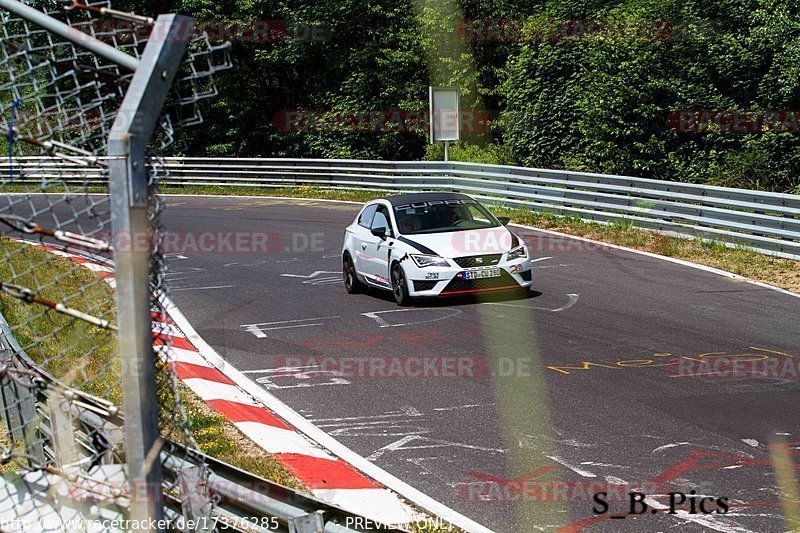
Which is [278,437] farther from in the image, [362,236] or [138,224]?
[362,236]

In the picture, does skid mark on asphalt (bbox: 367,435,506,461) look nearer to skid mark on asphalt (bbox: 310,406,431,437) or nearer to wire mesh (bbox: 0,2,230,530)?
skid mark on asphalt (bbox: 310,406,431,437)

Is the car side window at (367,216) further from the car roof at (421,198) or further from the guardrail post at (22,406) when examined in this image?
the guardrail post at (22,406)

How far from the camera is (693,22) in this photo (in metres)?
27.2

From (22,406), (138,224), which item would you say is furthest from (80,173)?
(22,406)

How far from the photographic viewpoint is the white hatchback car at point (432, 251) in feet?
46.0

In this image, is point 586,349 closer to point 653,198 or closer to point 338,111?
point 653,198

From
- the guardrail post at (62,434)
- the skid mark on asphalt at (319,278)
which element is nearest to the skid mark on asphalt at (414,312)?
the skid mark on asphalt at (319,278)

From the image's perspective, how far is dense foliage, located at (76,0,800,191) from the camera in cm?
2569

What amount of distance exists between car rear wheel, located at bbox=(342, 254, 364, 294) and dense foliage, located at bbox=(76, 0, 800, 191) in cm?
1092

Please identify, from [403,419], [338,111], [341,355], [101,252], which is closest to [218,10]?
[338,111]

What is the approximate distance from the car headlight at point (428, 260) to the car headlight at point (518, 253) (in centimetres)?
91

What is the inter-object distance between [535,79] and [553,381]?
850 inches

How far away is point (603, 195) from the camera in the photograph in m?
22.1
